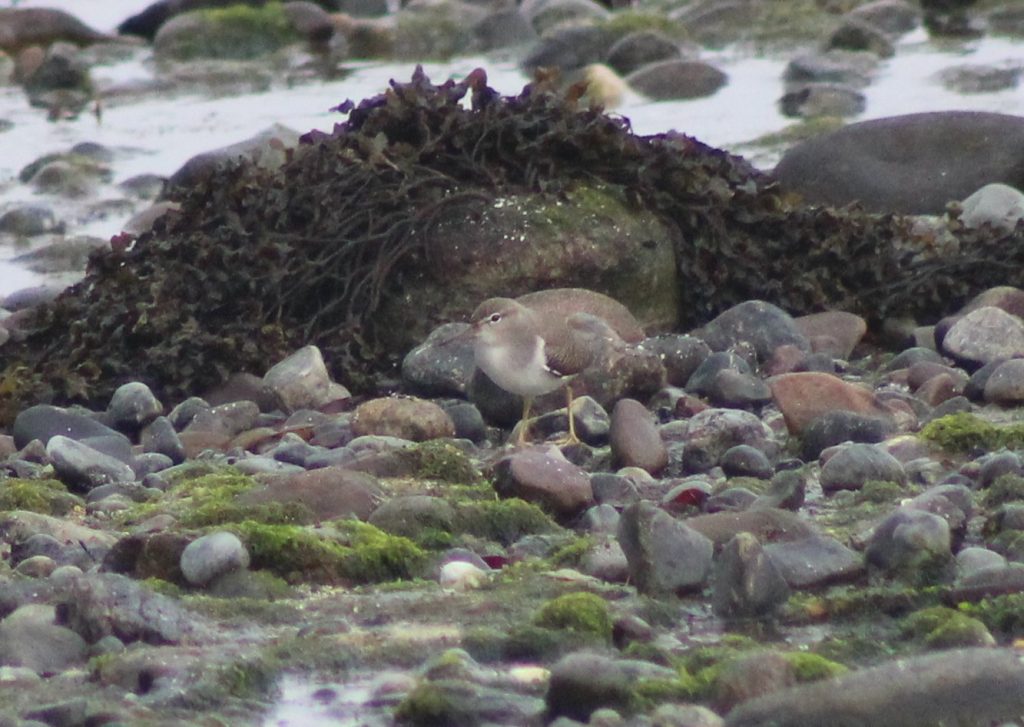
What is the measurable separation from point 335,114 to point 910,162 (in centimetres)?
638

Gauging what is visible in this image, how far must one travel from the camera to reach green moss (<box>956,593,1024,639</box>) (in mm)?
3750

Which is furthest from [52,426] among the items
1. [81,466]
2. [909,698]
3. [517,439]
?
[909,698]

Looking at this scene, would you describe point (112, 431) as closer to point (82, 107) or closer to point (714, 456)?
point (714, 456)

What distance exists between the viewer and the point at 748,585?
400 cm

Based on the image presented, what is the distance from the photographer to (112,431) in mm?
6414

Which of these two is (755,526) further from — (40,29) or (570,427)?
(40,29)

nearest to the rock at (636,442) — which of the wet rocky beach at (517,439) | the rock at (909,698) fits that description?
the wet rocky beach at (517,439)

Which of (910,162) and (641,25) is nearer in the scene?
(910,162)

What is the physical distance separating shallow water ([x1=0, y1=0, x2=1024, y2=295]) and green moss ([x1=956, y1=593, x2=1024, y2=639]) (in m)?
8.07

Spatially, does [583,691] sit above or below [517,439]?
above

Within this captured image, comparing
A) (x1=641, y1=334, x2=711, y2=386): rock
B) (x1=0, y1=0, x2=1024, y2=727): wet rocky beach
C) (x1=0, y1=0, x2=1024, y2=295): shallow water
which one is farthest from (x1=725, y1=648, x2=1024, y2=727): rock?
(x1=0, y1=0, x2=1024, y2=295): shallow water

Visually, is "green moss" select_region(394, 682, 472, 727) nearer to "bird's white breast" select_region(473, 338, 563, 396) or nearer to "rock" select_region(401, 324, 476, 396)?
"bird's white breast" select_region(473, 338, 563, 396)

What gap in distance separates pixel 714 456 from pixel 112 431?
215 cm

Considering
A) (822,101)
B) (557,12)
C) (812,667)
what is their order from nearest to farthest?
(812,667) < (822,101) < (557,12)
